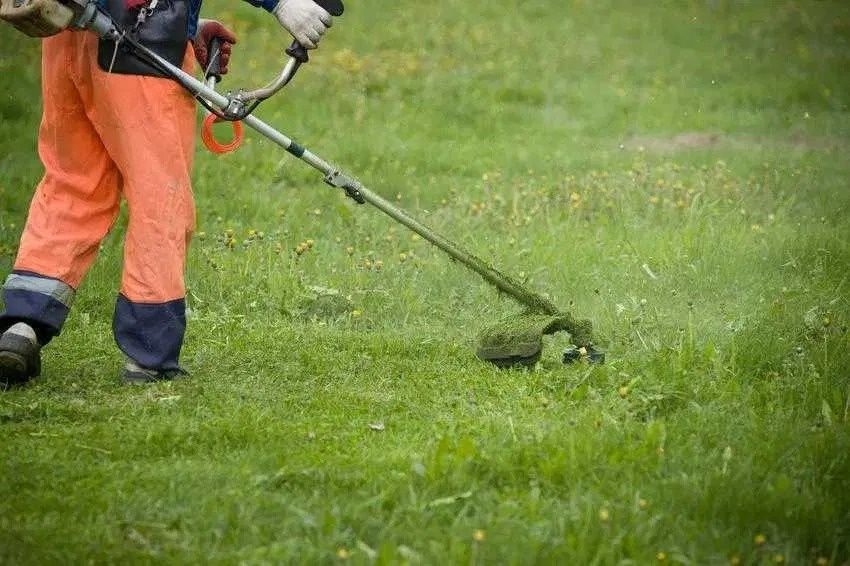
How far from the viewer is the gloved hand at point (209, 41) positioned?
5.01m

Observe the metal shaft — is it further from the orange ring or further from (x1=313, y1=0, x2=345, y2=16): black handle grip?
(x1=313, y1=0, x2=345, y2=16): black handle grip

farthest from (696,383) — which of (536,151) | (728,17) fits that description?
(728,17)

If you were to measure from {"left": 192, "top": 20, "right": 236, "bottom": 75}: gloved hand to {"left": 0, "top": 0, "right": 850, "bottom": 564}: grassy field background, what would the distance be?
1.16m

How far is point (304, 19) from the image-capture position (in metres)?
4.70

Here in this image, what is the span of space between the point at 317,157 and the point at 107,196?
81cm

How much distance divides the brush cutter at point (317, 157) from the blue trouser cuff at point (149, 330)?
2.01 feet

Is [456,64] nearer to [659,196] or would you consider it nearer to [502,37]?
[502,37]

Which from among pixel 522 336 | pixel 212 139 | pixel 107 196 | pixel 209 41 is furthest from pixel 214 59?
pixel 522 336

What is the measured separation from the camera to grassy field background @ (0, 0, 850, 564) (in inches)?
141

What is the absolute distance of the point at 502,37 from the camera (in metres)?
14.0

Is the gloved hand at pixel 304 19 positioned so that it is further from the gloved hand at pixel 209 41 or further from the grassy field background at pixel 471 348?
→ the grassy field background at pixel 471 348

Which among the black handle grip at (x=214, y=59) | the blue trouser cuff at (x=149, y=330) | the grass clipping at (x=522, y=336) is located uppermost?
the black handle grip at (x=214, y=59)

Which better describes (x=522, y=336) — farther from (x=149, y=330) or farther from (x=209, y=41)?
(x=209, y=41)

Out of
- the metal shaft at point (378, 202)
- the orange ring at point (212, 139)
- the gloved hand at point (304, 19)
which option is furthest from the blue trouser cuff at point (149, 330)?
the gloved hand at point (304, 19)
